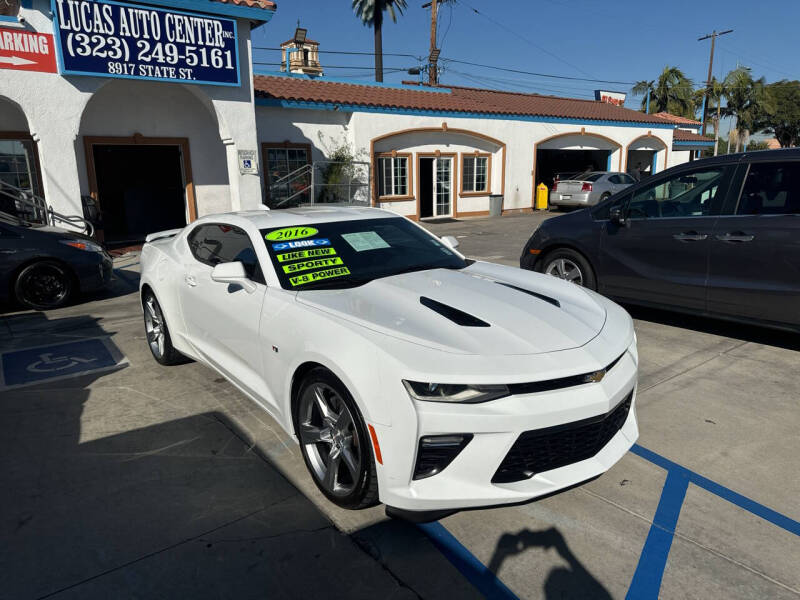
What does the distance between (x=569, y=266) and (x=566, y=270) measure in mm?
62

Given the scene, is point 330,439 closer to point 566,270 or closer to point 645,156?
point 566,270

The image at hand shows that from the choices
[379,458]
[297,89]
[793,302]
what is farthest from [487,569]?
[297,89]

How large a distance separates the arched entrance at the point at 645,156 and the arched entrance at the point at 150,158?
1967 cm

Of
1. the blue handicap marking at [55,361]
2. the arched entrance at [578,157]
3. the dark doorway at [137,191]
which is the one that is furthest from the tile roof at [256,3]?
the arched entrance at [578,157]

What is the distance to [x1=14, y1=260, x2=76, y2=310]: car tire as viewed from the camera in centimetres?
720

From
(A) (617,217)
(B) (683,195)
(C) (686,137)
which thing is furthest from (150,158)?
(C) (686,137)

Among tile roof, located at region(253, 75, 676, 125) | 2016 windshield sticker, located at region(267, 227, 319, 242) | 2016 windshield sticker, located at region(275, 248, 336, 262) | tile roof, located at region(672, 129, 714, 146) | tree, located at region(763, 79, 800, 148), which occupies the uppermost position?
tree, located at region(763, 79, 800, 148)

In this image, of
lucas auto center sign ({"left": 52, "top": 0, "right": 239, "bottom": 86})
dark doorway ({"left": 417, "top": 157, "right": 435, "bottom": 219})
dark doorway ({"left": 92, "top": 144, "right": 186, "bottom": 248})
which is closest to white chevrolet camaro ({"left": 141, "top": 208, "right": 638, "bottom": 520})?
lucas auto center sign ({"left": 52, "top": 0, "right": 239, "bottom": 86})

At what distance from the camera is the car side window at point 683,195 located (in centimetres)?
536

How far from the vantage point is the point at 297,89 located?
637 inches

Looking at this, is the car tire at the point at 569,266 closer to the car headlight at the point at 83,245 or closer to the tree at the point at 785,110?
the car headlight at the point at 83,245

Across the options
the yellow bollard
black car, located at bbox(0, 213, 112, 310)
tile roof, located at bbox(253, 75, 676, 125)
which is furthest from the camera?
the yellow bollard

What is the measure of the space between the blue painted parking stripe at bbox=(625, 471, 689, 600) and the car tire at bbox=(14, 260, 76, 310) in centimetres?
755

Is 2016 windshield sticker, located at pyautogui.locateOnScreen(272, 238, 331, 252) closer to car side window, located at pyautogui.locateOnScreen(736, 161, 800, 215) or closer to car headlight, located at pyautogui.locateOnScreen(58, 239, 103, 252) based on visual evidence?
car side window, located at pyautogui.locateOnScreen(736, 161, 800, 215)
